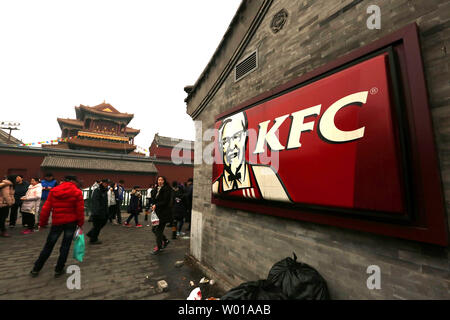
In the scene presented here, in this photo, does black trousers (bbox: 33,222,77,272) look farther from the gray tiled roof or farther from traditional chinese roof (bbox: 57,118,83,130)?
traditional chinese roof (bbox: 57,118,83,130)

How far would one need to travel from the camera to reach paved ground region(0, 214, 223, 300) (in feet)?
9.89

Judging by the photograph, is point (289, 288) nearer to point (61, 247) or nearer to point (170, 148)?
point (61, 247)

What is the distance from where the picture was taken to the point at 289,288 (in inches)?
75.9

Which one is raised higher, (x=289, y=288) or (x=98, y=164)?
(x=98, y=164)

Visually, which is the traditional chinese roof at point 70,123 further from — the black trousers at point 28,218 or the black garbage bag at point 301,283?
the black garbage bag at point 301,283

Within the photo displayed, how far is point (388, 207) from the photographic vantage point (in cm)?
161

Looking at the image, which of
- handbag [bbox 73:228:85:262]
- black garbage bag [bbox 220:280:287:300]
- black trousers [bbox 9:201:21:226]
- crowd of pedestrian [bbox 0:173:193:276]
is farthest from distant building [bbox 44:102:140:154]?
black garbage bag [bbox 220:280:287:300]

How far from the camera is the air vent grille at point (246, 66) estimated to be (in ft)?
11.7

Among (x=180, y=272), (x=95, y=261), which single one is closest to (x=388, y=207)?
(x=180, y=272)

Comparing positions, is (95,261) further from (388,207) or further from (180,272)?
(388,207)

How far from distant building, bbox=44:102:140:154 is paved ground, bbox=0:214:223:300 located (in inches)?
948

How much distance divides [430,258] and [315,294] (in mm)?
981

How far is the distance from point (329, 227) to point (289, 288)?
0.77 m

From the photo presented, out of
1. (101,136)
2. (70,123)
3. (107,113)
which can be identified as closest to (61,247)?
(101,136)
